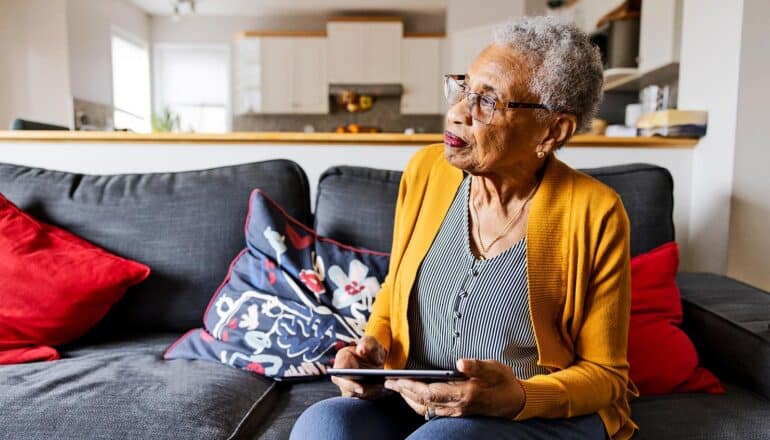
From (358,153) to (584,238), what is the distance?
1089 millimetres

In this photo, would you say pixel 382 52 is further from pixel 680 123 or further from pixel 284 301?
pixel 284 301

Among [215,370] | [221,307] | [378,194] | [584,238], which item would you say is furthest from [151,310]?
[584,238]

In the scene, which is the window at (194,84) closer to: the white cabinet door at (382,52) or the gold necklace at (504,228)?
the white cabinet door at (382,52)

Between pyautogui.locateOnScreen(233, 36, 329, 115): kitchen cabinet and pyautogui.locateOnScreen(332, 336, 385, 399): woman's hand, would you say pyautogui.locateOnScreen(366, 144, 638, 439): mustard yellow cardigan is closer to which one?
pyautogui.locateOnScreen(332, 336, 385, 399): woman's hand

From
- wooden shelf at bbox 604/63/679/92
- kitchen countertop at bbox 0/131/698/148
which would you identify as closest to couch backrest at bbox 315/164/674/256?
kitchen countertop at bbox 0/131/698/148

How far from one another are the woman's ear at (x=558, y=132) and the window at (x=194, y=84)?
21.2 feet

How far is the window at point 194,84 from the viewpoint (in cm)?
709

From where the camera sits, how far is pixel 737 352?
1331mm

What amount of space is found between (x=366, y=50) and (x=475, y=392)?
6104mm

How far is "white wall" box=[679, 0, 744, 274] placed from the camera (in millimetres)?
1835

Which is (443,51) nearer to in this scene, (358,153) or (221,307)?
(358,153)

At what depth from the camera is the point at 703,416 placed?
119cm

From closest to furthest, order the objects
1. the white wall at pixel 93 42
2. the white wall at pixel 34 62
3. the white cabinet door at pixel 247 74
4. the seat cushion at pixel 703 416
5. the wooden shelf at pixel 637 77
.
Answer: the seat cushion at pixel 703 416 → the wooden shelf at pixel 637 77 → the white wall at pixel 34 62 → the white wall at pixel 93 42 → the white cabinet door at pixel 247 74

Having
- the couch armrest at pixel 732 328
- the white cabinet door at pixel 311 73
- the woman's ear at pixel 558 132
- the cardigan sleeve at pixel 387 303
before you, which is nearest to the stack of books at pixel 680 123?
the couch armrest at pixel 732 328
